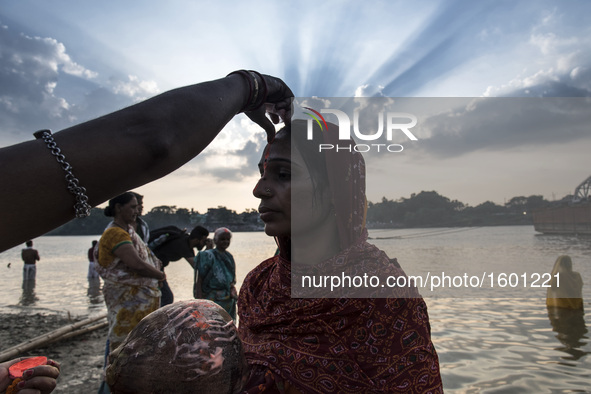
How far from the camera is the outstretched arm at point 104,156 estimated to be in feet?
2.43

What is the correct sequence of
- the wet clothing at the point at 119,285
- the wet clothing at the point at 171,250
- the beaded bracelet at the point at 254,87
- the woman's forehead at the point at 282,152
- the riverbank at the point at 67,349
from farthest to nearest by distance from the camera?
the wet clothing at the point at 171,250 → the riverbank at the point at 67,349 → the wet clothing at the point at 119,285 → the woman's forehead at the point at 282,152 → the beaded bracelet at the point at 254,87

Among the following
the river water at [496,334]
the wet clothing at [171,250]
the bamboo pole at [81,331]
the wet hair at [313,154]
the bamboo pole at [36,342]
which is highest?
the wet hair at [313,154]

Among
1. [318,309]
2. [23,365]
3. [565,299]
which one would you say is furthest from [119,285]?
[565,299]

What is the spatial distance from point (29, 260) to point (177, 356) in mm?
20517

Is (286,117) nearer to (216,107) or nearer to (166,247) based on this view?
(216,107)

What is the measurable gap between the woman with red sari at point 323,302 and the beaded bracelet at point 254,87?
32.9 inches

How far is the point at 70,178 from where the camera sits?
0.76 metres

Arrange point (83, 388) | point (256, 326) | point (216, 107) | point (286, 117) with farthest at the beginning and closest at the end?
point (83, 388) < point (256, 326) < point (286, 117) < point (216, 107)

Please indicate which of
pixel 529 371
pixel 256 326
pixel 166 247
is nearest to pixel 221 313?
pixel 256 326

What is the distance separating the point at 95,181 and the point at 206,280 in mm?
6122

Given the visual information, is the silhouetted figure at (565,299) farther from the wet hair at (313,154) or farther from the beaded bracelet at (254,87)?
the beaded bracelet at (254,87)

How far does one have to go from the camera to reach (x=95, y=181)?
2.61 ft

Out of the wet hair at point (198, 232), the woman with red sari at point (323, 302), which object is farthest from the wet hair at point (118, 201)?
the woman with red sari at point (323, 302)

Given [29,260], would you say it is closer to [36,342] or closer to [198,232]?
[36,342]
